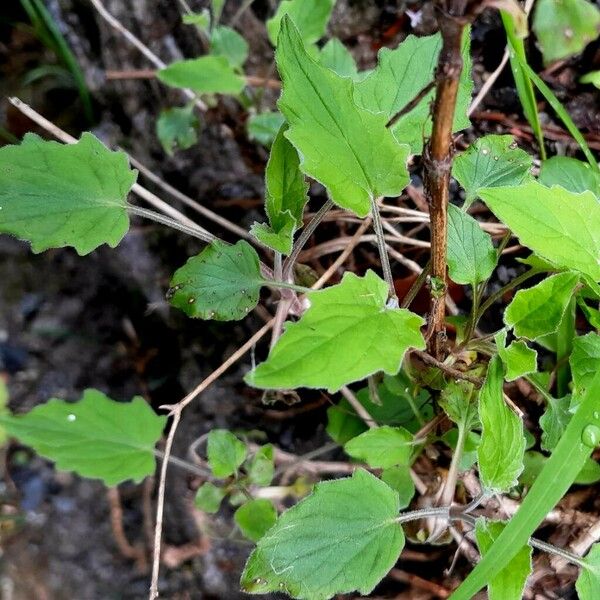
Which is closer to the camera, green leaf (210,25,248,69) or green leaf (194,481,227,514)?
green leaf (194,481,227,514)

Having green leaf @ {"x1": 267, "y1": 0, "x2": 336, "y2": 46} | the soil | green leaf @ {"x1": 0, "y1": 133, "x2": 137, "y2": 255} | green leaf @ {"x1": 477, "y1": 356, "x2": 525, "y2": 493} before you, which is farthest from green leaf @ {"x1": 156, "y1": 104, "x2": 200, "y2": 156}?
green leaf @ {"x1": 477, "y1": 356, "x2": 525, "y2": 493}

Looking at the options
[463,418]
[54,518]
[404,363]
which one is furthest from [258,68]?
[54,518]

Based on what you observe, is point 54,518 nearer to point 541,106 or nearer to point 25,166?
point 25,166

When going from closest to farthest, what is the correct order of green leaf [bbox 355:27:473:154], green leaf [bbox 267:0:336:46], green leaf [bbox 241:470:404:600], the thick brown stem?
1. the thick brown stem
2. green leaf [bbox 241:470:404:600]
3. green leaf [bbox 355:27:473:154]
4. green leaf [bbox 267:0:336:46]

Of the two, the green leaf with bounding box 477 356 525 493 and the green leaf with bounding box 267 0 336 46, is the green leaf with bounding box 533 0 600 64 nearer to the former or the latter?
the green leaf with bounding box 267 0 336 46

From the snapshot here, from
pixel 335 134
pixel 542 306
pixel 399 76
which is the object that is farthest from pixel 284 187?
pixel 542 306

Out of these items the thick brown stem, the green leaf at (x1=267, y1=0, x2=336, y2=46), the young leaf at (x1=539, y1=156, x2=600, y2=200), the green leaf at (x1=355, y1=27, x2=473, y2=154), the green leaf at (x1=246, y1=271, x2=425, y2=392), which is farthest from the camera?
the green leaf at (x1=267, y1=0, x2=336, y2=46)
